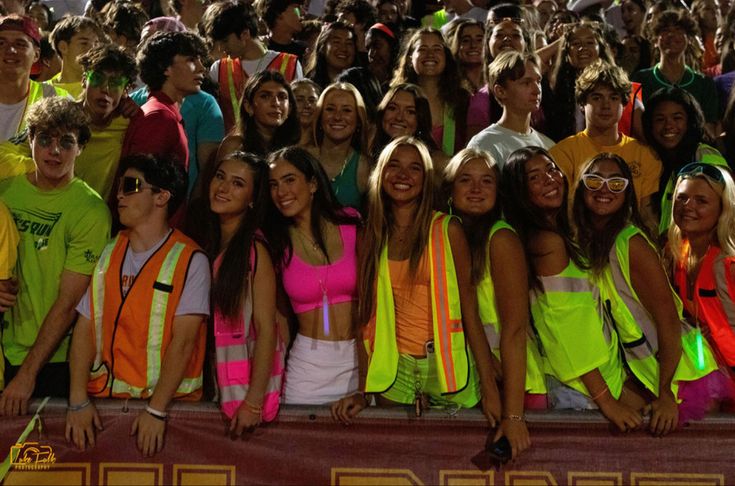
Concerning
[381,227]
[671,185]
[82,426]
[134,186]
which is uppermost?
[671,185]

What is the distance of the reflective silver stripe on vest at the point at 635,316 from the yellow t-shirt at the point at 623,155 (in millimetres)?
1325

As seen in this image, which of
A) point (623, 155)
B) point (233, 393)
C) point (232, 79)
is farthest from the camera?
point (232, 79)

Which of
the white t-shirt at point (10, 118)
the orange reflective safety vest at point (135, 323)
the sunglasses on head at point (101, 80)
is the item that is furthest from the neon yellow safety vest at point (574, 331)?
the white t-shirt at point (10, 118)

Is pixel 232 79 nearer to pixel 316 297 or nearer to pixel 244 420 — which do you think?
pixel 316 297

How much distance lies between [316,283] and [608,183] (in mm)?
1444

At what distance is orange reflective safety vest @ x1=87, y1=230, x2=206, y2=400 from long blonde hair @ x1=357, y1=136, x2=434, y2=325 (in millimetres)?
768

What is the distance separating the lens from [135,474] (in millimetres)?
4469

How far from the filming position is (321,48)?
7.46m

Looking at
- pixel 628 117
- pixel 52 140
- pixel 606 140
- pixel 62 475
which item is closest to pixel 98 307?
pixel 62 475

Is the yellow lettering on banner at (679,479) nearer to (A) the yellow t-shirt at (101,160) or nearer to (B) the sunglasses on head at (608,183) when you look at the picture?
(B) the sunglasses on head at (608,183)

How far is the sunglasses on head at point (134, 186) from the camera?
4770 millimetres

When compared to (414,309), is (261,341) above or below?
below

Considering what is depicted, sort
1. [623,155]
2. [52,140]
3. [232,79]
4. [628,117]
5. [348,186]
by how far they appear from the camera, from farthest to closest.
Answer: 1. [232,79]
2. [628,117]
3. [623,155]
4. [348,186]
5. [52,140]

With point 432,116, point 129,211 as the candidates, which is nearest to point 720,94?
point 432,116
